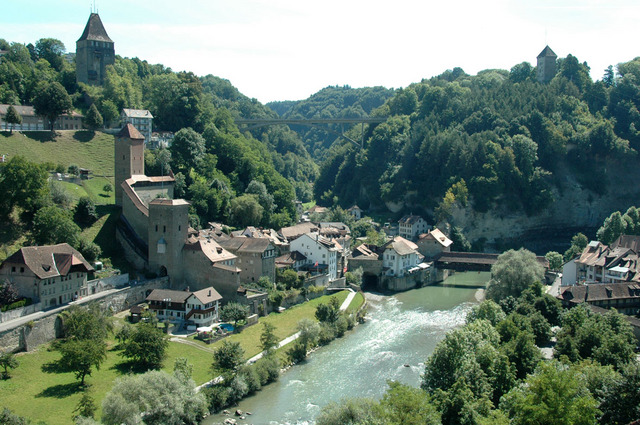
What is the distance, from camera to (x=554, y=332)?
44.5m

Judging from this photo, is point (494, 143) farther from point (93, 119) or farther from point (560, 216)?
point (93, 119)

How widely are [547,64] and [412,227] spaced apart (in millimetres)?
49548

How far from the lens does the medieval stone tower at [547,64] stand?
112500mm

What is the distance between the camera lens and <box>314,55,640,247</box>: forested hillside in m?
87.8

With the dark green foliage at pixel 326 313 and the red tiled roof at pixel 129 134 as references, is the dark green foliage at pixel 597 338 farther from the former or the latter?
the red tiled roof at pixel 129 134

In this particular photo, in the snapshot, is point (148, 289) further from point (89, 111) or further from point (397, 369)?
point (89, 111)

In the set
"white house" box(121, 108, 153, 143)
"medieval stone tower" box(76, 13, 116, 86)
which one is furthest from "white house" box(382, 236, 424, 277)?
"medieval stone tower" box(76, 13, 116, 86)

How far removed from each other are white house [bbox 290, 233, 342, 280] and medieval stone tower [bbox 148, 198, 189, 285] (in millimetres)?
14044

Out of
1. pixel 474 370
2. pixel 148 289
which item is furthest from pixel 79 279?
pixel 474 370

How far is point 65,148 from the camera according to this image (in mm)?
64062

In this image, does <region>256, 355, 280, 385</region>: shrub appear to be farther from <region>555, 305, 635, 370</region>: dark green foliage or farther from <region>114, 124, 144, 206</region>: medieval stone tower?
<region>114, 124, 144, 206</region>: medieval stone tower

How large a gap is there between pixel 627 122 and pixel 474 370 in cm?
7922

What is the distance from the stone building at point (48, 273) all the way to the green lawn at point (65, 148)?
19.9 meters

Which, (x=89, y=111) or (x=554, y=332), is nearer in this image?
(x=554, y=332)
